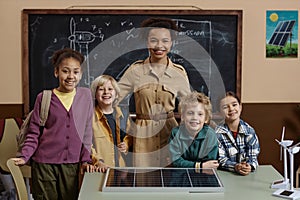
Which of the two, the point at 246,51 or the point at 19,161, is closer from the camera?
the point at 19,161

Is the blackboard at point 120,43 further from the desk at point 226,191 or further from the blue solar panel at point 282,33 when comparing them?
the desk at point 226,191

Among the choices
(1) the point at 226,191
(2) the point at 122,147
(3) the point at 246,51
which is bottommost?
(1) the point at 226,191

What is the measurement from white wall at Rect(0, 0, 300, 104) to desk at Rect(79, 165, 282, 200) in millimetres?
1749

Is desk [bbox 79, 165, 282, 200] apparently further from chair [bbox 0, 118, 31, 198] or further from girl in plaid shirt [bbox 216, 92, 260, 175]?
chair [bbox 0, 118, 31, 198]

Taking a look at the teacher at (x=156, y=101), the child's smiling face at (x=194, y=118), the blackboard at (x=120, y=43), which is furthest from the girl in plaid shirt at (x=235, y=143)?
the blackboard at (x=120, y=43)

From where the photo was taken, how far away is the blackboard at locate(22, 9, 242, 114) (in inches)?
165

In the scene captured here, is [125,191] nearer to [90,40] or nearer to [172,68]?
[172,68]

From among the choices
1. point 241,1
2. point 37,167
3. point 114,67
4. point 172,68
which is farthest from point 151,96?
point 241,1

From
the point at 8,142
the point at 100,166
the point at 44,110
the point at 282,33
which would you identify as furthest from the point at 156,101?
the point at 282,33

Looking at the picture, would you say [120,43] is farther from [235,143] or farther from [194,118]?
[235,143]

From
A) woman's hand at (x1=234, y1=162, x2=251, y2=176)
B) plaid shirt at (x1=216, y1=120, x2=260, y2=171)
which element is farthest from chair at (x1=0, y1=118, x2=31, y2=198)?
woman's hand at (x1=234, y1=162, x2=251, y2=176)

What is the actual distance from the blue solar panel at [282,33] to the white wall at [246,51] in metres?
0.10

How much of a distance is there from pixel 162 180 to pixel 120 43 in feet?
6.49

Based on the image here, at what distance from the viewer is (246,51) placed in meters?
4.29
